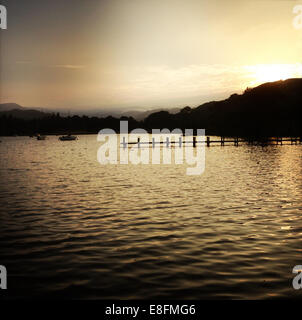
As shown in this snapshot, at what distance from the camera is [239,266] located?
927 cm

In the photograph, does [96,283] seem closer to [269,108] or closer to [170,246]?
[170,246]

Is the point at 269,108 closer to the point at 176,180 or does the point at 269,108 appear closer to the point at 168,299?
the point at 176,180

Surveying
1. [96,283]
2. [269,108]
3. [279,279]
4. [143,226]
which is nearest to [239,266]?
[279,279]

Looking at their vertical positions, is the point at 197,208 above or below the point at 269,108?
below

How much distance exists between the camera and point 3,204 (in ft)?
61.6

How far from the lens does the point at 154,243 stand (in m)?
11.5

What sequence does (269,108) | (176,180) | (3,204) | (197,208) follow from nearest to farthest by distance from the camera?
1. (197,208)
2. (3,204)
3. (176,180)
4. (269,108)

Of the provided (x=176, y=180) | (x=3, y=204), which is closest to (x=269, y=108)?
(x=176, y=180)

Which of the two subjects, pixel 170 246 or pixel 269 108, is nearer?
pixel 170 246

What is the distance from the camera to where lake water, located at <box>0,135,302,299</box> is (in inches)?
322

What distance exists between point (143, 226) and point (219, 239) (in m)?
3.36

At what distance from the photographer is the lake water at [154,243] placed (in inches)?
322
